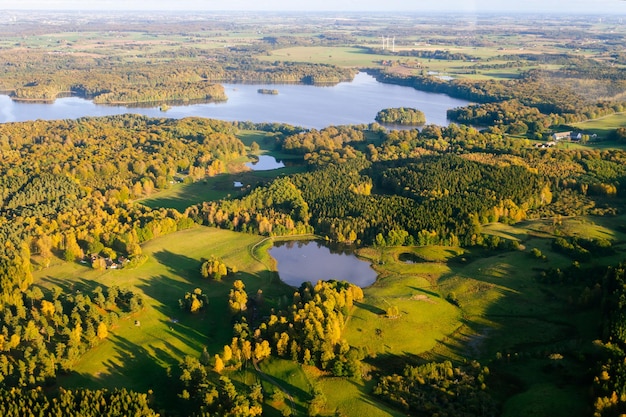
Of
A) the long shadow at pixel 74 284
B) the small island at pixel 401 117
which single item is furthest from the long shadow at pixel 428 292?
the small island at pixel 401 117

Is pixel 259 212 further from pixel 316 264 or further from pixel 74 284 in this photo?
pixel 74 284

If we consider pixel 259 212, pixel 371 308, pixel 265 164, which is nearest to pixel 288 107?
pixel 265 164

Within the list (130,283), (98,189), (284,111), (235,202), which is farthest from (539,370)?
(284,111)

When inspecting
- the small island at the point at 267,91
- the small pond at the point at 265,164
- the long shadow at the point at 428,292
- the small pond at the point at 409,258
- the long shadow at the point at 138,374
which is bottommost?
the long shadow at the point at 138,374

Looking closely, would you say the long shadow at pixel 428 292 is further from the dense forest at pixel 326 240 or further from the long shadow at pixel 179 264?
the long shadow at pixel 179 264

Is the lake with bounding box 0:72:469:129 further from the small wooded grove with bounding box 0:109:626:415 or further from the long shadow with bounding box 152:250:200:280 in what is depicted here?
the long shadow with bounding box 152:250:200:280
